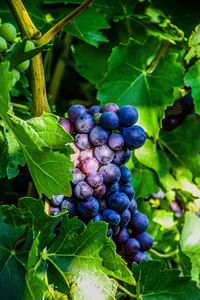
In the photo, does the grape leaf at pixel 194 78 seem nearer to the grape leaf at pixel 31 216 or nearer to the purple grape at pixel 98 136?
the purple grape at pixel 98 136

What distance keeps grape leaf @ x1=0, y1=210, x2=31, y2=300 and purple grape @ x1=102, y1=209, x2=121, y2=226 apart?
6.9 inches

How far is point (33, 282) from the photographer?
618mm

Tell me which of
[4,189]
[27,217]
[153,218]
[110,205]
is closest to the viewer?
Result: [27,217]

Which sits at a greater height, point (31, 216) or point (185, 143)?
point (31, 216)

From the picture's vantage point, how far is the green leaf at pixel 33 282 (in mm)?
605

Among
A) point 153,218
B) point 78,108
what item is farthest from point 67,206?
point 153,218

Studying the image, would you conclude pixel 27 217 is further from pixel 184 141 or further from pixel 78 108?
pixel 184 141

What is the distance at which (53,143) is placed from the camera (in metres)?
0.72

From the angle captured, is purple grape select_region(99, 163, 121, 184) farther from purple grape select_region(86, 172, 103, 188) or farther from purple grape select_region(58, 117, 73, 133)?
purple grape select_region(58, 117, 73, 133)

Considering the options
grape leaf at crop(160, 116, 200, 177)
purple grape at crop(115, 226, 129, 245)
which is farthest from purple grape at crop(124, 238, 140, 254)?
grape leaf at crop(160, 116, 200, 177)

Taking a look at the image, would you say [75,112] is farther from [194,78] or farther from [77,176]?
[194,78]

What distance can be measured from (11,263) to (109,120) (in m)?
0.36

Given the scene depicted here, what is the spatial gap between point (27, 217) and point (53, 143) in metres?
0.16

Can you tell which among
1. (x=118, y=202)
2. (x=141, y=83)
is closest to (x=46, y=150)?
(x=118, y=202)
